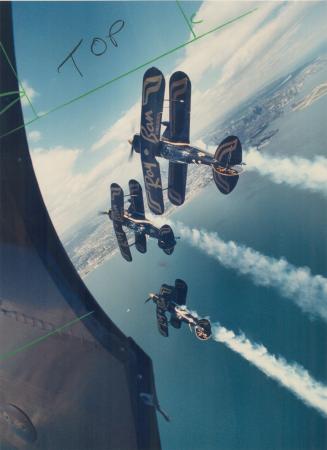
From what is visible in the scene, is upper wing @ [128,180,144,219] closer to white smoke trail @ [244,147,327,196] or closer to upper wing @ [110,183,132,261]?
upper wing @ [110,183,132,261]

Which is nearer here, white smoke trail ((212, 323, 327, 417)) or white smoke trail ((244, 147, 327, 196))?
white smoke trail ((212, 323, 327, 417))

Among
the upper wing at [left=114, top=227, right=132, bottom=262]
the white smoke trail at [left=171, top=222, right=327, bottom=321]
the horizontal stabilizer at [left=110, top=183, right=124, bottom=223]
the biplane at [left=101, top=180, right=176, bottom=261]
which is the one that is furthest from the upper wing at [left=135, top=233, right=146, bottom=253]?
the white smoke trail at [left=171, top=222, right=327, bottom=321]

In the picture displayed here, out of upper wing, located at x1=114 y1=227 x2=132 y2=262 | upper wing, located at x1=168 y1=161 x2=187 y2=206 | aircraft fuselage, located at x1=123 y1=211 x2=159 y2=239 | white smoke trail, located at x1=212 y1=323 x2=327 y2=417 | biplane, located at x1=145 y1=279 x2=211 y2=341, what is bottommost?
white smoke trail, located at x1=212 y1=323 x2=327 y2=417

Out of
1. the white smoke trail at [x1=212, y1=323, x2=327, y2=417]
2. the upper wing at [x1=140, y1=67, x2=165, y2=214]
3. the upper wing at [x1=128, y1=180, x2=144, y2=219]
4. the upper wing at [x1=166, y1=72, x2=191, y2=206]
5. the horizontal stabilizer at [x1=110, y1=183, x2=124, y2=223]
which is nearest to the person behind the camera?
the upper wing at [x1=140, y1=67, x2=165, y2=214]

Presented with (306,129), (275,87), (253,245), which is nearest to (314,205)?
(253,245)

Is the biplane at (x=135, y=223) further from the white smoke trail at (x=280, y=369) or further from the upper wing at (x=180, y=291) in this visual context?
the white smoke trail at (x=280, y=369)

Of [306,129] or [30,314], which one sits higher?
[306,129]

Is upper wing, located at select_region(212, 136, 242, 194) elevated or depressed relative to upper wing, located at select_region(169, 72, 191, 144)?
depressed

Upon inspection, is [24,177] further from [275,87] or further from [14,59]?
[275,87]
